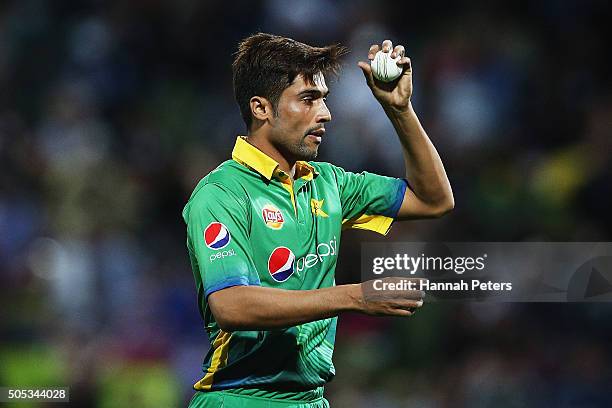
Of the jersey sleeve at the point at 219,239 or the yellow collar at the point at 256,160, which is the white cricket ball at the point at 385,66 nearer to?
the yellow collar at the point at 256,160

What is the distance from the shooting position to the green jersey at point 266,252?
4.11m

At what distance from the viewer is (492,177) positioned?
8961 mm

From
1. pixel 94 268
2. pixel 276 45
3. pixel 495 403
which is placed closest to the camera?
pixel 276 45

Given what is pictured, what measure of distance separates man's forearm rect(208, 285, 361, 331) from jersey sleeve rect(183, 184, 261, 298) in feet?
0.24

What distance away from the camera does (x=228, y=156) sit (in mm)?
9422

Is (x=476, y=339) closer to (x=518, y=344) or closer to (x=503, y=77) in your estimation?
(x=518, y=344)

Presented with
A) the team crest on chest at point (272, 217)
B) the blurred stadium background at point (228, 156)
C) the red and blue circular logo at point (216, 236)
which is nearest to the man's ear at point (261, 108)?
the team crest on chest at point (272, 217)

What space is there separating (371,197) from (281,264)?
661mm

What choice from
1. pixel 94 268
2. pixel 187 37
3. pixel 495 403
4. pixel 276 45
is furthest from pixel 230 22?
pixel 276 45

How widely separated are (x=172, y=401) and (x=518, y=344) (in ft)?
8.65

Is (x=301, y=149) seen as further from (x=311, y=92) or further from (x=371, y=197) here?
(x=371, y=197)

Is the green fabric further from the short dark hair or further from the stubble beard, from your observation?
the short dark hair

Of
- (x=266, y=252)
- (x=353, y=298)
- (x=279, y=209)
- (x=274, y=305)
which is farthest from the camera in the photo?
(x=279, y=209)

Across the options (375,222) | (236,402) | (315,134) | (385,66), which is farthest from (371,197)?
(236,402)
